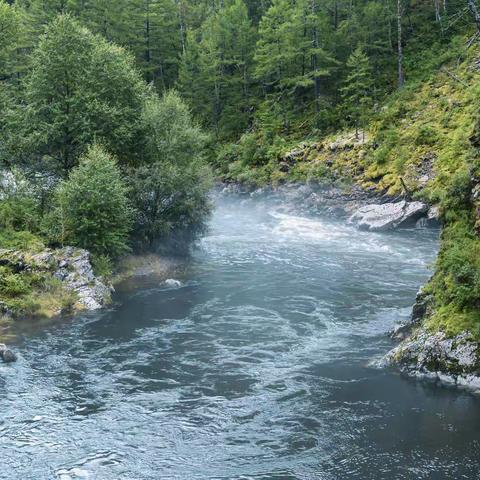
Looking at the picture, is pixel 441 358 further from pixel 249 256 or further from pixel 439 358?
pixel 249 256

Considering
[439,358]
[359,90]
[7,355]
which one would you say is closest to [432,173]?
[359,90]

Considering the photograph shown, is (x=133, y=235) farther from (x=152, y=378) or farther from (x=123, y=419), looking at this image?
(x=123, y=419)

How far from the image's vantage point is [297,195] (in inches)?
2085

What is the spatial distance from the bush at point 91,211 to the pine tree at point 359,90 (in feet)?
94.6

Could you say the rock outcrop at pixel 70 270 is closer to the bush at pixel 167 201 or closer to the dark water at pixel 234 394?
the dark water at pixel 234 394

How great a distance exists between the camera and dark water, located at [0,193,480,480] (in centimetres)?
1526

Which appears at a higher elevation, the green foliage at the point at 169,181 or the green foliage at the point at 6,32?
the green foliage at the point at 6,32

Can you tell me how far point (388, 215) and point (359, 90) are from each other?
16395 millimetres

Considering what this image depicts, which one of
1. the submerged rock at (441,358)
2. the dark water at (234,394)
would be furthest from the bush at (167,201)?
the submerged rock at (441,358)

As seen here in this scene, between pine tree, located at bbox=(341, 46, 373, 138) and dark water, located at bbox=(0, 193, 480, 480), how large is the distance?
26313 millimetres

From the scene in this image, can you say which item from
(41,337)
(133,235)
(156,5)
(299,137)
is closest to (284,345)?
(41,337)

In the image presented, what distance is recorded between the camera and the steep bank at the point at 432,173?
19609 mm

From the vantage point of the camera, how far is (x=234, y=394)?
19.1 meters

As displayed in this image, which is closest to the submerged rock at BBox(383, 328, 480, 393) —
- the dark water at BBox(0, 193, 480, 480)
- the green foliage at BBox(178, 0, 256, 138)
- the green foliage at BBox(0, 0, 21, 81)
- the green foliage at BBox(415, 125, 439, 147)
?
the dark water at BBox(0, 193, 480, 480)
